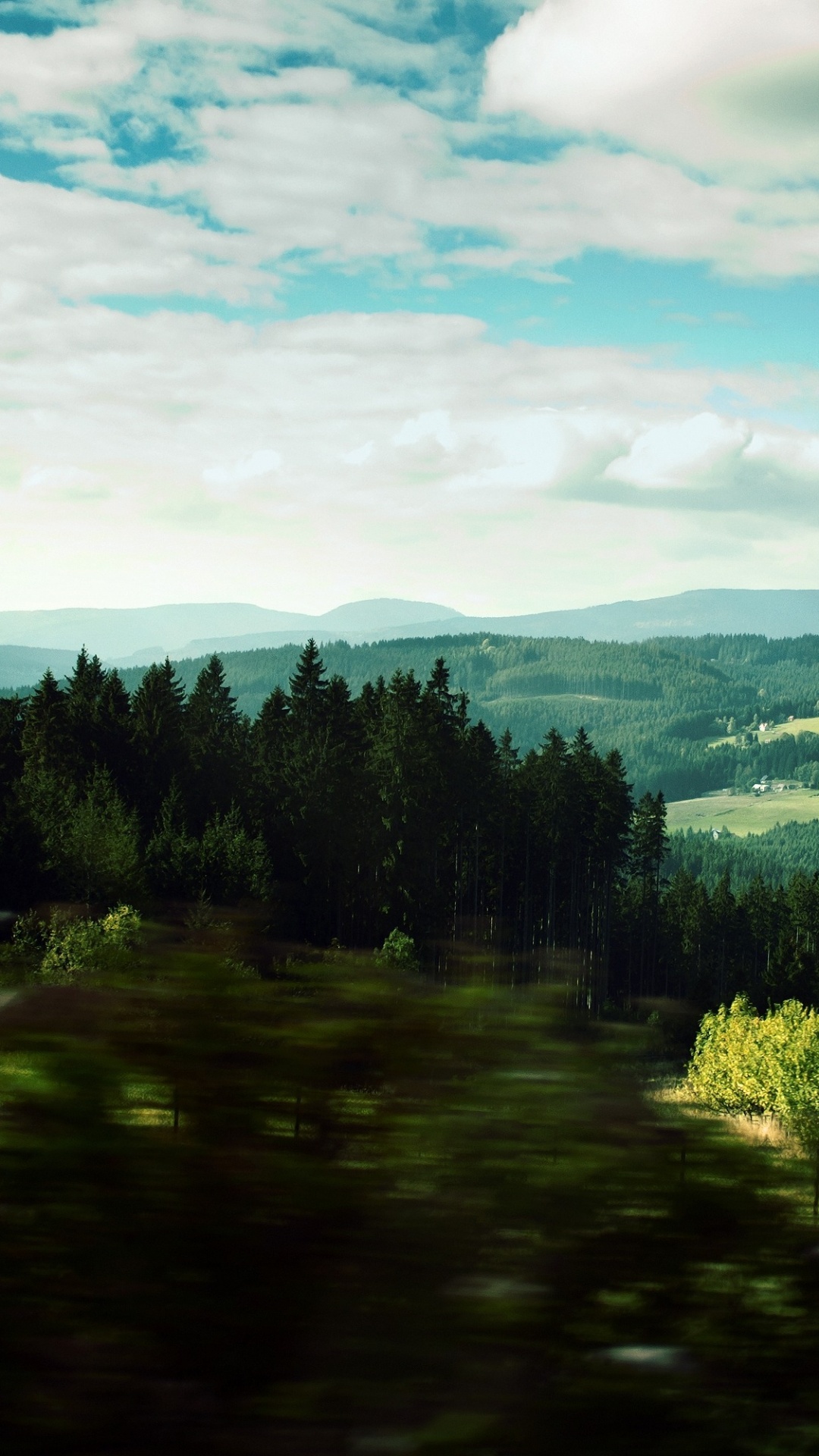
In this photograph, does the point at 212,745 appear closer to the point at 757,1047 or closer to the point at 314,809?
the point at 314,809

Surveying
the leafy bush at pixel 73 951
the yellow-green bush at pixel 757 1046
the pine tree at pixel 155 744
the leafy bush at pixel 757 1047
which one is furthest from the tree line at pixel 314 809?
the leafy bush at pixel 73 951

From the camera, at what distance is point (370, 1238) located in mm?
3080

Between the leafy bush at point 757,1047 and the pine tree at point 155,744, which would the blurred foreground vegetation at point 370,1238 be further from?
the pine tree at point 155,744

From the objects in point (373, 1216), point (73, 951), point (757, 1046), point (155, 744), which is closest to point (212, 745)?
point (155, 744)

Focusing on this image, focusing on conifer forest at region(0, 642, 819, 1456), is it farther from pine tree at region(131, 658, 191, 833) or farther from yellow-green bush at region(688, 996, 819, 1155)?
pine tree at region(131, 658, 191, 833)

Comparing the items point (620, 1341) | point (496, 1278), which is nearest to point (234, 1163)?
point (496, 1278)

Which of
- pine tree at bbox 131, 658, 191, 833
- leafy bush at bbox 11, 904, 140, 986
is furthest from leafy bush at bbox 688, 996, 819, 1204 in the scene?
pine tree at bbox 131, 658, 191, 833

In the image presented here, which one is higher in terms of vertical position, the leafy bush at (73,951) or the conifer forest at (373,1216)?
the leafy bush at (73,951)

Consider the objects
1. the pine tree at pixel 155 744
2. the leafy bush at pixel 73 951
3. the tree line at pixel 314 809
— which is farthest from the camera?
the pine tree at pixel 155 744

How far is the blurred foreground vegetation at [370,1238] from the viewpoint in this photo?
2797 mm

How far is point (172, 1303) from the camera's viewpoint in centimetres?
291

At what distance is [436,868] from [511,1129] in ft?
169

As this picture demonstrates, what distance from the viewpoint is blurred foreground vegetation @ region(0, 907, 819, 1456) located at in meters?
2.80

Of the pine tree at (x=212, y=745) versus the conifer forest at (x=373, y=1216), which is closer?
the conifer forest at (x=373, y=1216)
